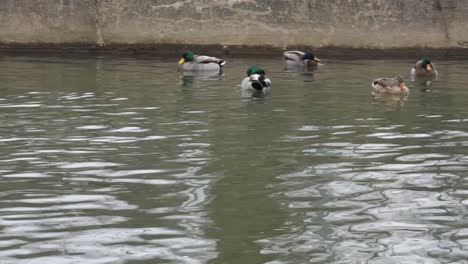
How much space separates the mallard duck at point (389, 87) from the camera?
16.5m

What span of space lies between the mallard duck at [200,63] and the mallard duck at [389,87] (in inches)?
190

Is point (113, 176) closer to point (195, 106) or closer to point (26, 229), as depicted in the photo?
point (26, 229)

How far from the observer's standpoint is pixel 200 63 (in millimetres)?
21562

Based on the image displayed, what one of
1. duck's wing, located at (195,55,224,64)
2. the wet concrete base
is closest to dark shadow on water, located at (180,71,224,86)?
duck's wing, located at (195,55,224,64)

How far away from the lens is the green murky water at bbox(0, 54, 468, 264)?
24.0 feet

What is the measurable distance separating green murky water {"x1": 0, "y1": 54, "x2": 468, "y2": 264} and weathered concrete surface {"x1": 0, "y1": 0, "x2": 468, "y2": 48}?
6763 millimetres

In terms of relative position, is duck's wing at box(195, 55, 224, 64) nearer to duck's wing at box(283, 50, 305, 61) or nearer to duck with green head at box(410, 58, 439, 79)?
duck's wing at box(283, 50, 305, 61)

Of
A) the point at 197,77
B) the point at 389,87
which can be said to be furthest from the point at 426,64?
the point at 197,77

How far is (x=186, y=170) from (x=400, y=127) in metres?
3.93

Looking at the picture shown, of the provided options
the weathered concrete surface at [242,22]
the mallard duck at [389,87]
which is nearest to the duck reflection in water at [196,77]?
the mallard duck at [389,87]

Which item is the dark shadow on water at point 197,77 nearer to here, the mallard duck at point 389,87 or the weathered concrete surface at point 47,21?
the mallard duck at point 389,87

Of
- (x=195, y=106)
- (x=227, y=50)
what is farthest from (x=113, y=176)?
(x=227, y=50)

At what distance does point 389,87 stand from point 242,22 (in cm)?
856

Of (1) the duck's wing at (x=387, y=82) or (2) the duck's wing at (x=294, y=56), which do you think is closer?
(1) the duck's wing at (x=387, y=82)
